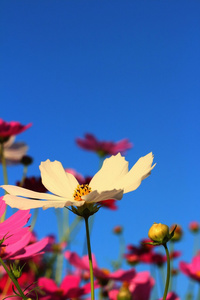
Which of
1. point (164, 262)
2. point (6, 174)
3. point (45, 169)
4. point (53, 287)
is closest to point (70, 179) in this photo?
point (45, 169)

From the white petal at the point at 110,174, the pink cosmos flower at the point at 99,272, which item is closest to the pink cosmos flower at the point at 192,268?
the pink cosmos flower at the point at 99,272

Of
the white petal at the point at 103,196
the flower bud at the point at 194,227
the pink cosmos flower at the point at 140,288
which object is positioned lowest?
the pink cosmos flower at the point at 140,288

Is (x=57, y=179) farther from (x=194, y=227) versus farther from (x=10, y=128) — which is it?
(x=194, y=227)

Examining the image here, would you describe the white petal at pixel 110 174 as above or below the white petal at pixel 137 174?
above

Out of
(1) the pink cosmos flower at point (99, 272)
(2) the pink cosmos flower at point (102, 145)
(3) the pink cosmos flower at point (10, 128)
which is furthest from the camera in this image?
(2) the pink cosmos flower at point (102, 145)

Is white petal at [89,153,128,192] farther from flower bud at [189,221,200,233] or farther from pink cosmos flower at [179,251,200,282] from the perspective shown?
flower bud at [189,221,200,233]

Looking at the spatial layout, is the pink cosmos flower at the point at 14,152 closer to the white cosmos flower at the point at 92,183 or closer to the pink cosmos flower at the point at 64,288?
the pink cosmos flower at the point at 64,288

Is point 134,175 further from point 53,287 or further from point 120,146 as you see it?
point 120,146
